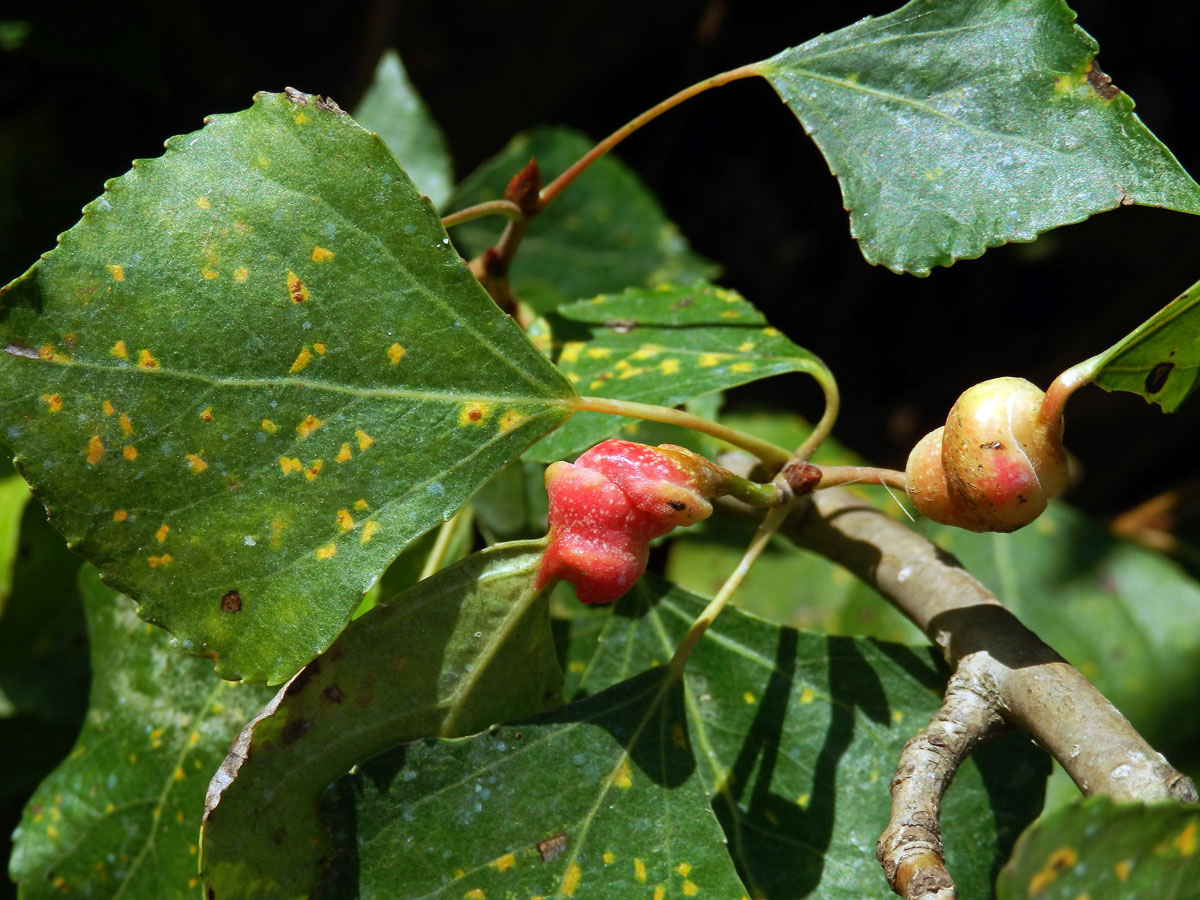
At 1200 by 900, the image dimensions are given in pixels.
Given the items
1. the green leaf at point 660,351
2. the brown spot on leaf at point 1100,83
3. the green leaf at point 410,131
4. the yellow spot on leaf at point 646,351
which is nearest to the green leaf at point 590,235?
the green leaf at point 410,131

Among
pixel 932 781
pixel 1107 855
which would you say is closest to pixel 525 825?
pixel 932 781

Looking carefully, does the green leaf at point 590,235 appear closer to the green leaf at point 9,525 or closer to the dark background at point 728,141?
the dark background at point 728,141

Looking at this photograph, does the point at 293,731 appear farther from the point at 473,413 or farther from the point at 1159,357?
the point at 1159,357

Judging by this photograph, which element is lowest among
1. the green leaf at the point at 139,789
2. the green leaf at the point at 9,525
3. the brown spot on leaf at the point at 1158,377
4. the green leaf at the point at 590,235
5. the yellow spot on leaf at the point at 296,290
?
the green leaf at the point at 139,789

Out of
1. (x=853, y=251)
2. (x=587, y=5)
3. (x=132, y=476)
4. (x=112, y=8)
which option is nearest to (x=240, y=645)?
(x=132, y=476)

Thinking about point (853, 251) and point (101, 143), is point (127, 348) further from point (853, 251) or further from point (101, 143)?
point (853, 251)
